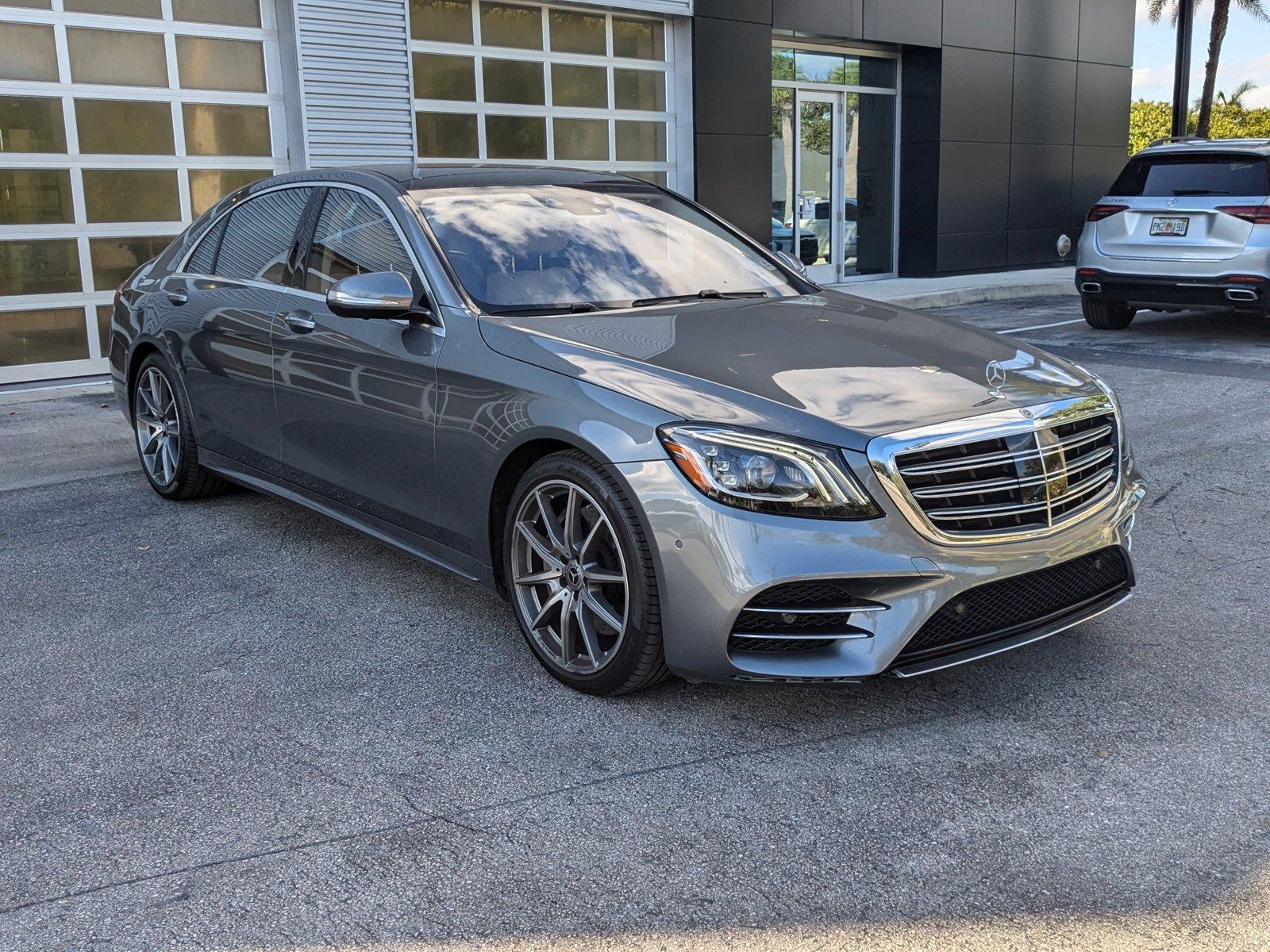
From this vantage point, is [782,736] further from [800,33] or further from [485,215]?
[800,33]

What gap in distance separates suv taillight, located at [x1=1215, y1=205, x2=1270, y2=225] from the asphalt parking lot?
6.58 m

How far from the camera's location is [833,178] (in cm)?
1864

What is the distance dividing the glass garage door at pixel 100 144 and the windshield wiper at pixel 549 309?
312 inches

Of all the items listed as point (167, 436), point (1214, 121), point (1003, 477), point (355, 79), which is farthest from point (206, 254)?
point (1214, 121)

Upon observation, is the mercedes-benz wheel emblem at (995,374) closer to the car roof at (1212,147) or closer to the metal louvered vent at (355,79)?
the car roof at (1212,147)

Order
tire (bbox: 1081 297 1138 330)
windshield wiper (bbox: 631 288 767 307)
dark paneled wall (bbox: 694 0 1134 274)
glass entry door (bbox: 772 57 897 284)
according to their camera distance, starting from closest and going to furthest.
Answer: windshield wiper (bbox: 631 288 767 307)
tire (bbox: 1081 297 1138 330)
dark paneled wall (bbox: 694 0 1134 274)
glass entry door (bbox: 772 57 897 284)

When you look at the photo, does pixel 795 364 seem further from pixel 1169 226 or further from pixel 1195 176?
pixel 1195 176

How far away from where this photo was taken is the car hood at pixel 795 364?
137 inches

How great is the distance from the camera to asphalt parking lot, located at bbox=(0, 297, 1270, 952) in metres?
2.68

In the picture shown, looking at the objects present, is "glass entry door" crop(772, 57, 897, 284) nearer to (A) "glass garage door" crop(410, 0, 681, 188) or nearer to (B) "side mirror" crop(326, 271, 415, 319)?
(A) "glass garage door" crop(410, 0, 681, 188)

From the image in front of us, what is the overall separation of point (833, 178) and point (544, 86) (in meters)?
6.02

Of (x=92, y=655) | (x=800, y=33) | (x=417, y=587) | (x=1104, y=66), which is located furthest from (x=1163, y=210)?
(x=1104, y=66)

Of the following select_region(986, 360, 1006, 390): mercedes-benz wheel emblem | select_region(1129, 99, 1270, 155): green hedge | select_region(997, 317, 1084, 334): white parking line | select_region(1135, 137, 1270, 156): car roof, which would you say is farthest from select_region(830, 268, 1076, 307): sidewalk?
select_region(1129, 99, 1270, 155): green hedge

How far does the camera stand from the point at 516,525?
3.94m
